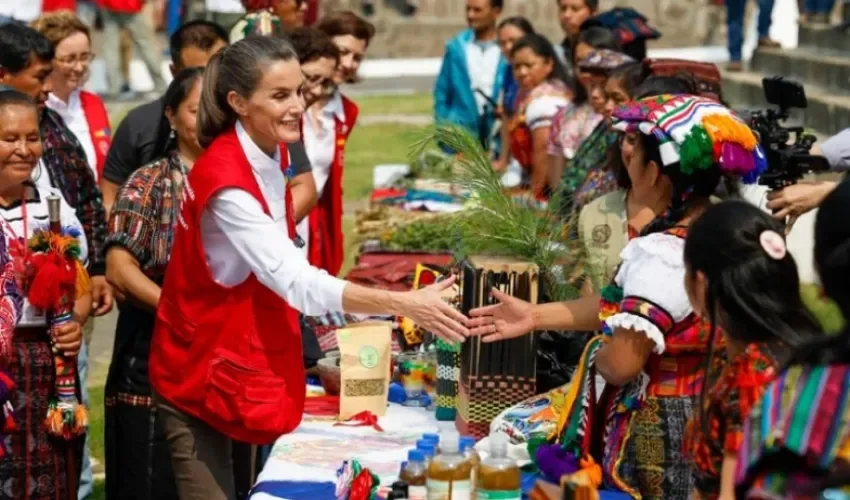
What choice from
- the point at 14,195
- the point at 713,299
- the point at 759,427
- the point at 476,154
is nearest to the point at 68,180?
the point at 14,195

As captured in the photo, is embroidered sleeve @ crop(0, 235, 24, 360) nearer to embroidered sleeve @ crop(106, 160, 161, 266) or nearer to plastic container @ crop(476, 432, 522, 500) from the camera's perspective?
embroidered sleeve @ crop(106, 160, 161, 266)

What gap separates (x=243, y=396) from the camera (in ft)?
13.2

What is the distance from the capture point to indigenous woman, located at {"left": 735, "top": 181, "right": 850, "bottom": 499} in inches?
99.3

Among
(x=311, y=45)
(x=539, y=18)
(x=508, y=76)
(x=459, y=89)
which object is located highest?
(x=311, y=45)

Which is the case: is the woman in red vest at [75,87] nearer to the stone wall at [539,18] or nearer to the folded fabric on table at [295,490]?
the folded fabric on table at [295,490]

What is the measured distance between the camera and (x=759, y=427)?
2631mm

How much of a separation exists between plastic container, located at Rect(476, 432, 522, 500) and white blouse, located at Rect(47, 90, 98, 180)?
3.53 metres

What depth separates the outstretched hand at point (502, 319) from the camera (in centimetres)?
423

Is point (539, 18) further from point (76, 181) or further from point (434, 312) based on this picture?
point (434, 312)

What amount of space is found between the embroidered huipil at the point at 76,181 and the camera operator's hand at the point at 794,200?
7.84 ft

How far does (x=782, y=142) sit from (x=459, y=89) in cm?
548

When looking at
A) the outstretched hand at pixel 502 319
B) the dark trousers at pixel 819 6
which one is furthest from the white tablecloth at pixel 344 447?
the dark trousers at pixel 819 6

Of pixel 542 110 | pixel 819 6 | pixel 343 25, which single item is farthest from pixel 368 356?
pixel 819 6

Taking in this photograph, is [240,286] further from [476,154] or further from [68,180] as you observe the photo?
[68,180]
